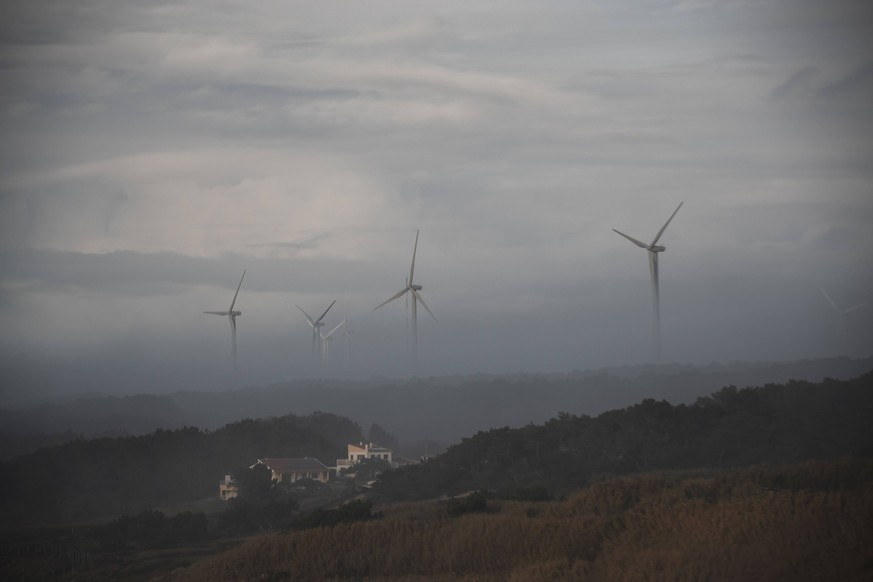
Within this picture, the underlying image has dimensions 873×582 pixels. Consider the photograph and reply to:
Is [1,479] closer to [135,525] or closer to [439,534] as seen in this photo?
[135,525]

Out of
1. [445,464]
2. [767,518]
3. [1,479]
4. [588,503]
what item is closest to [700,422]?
[445,464]

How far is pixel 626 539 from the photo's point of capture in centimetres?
4362

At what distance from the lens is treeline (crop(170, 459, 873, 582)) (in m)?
36.8

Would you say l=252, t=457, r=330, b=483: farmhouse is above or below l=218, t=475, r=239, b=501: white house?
above

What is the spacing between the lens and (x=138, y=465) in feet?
452

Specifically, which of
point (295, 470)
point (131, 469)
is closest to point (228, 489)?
point (295, 470)

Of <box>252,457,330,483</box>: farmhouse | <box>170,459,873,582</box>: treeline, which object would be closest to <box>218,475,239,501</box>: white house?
<box>252,457,330,483</box>: farmhouse

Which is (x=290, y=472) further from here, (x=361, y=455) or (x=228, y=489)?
(x=361, y=455)

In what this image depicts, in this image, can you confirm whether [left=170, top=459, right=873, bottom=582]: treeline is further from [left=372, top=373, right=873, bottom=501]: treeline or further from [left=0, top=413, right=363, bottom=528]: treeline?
[left=0, top=413, right=363, bottom=528]: treeline

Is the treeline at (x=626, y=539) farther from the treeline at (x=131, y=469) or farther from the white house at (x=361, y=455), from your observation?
the white house at (x=361, y=455)

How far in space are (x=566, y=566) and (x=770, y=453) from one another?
168ft

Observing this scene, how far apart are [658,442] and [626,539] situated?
169ft

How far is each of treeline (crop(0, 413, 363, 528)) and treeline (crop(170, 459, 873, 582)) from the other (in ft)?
245

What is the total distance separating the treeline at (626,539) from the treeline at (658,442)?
29.4m
